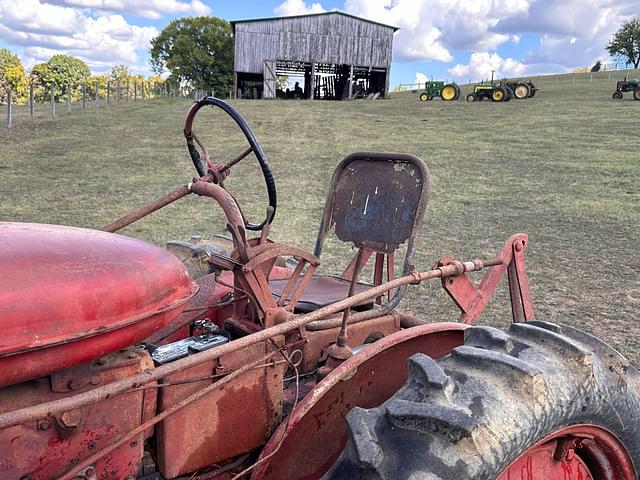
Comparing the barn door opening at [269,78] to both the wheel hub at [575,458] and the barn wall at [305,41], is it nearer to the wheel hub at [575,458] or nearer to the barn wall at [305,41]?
the barn wall at [305,41]

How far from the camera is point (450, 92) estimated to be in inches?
1251

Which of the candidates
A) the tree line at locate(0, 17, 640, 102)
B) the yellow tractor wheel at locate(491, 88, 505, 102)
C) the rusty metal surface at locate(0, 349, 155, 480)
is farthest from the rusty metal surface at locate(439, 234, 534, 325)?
the tree line at locate(0, 17, 640, 102)

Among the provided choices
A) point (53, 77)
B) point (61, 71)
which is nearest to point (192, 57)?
point (53, 77)

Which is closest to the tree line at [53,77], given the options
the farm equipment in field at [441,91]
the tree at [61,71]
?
the tree at [61,71]

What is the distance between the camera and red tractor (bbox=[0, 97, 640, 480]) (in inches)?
51.8

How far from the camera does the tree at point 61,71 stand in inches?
2307

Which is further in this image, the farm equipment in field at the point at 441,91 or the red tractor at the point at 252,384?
the farm equipment in field at the point at 441,91

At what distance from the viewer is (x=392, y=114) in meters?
23.5

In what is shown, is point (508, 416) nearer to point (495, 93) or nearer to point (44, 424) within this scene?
point (44, 424)

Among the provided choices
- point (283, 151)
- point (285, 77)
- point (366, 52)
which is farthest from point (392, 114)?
point (285, 77)

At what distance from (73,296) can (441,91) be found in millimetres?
32778

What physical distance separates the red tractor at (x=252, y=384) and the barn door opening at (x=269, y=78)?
114ft

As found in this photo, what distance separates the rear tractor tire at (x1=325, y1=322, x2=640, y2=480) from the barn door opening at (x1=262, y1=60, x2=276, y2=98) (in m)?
35.2

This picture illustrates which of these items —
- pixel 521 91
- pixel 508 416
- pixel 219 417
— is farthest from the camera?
pixel 521 91
